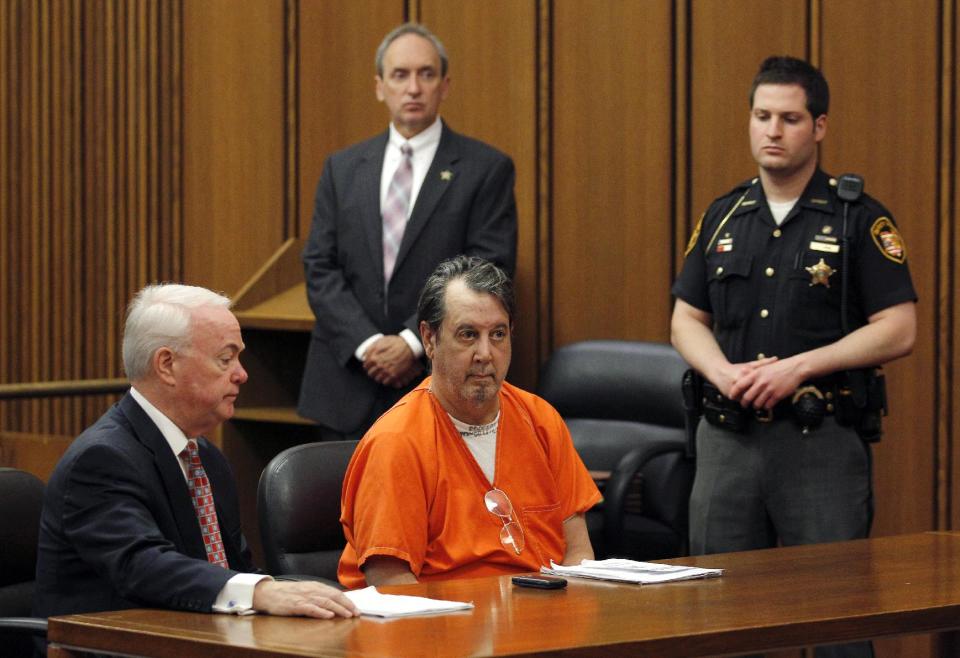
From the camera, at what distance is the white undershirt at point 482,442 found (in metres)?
3.09

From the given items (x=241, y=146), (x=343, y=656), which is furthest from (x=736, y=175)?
(x=343, y=656)

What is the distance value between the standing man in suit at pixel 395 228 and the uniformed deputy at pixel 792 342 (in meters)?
1.09

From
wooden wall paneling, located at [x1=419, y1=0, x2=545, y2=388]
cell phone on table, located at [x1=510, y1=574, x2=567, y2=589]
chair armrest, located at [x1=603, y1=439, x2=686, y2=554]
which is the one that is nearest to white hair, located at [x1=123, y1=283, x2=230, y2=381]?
cell phone on table, located at [x1=510, y1=574, x2=567, y2=589]

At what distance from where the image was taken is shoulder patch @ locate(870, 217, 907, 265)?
13.0ft

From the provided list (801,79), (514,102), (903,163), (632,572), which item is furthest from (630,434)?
(632,572)

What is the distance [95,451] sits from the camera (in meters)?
2.61

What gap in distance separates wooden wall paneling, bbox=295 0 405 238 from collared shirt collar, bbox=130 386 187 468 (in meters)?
3.57

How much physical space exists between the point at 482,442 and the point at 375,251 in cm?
197

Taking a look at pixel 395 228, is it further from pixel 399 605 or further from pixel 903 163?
pixel 399 605

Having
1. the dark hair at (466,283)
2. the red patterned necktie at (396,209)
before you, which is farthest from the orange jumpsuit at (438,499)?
the red patterned necktie at (396,209)

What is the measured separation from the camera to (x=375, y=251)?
16.4 feet

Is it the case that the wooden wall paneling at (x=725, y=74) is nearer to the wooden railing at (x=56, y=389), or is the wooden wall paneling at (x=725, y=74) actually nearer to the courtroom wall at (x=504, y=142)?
the courtroom wall at (x=504, y=142)

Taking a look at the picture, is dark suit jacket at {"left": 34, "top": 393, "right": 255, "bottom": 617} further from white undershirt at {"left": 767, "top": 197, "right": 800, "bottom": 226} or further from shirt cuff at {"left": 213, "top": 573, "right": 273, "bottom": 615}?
white undershirt at {"left": 767, "top": 197, "right": 800, "bottom": 226}

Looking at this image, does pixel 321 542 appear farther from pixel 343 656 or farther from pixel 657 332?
pixel 657 332
